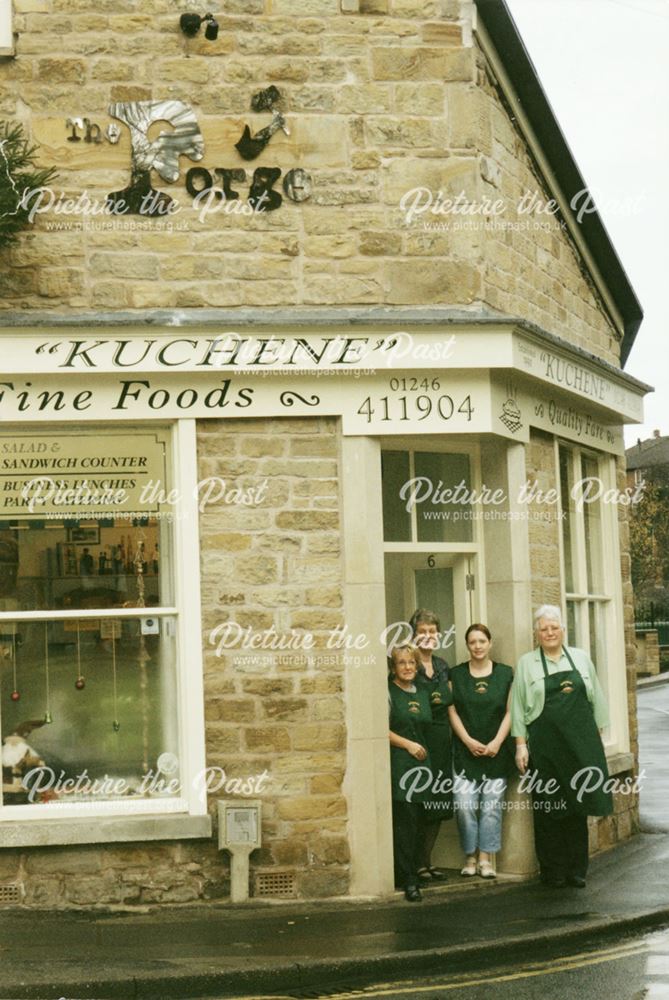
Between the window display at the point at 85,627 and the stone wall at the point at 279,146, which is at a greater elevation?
the stone wall at the point at 279,146

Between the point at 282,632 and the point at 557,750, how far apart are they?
222 cm

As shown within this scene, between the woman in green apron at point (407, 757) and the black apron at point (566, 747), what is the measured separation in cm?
82

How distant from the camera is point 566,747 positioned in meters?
11.5

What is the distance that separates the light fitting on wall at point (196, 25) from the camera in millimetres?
11125

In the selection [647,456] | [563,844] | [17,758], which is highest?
[647,456]

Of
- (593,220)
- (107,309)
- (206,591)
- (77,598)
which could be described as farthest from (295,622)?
(593,220)

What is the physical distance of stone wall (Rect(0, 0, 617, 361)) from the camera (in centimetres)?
1102

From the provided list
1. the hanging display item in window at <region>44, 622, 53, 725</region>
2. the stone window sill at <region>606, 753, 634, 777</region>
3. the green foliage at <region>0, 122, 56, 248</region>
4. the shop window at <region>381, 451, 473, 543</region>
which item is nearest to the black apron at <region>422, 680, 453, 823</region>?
the shop window at <region>381, 451, 473, 543</region>

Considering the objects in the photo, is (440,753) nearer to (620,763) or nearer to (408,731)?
(408,731)

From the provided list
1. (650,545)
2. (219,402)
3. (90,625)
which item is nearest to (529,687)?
(219,402)

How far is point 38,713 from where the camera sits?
429 inches

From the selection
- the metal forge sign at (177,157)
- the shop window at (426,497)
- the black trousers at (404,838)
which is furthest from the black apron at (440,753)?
the metal forge sign at (177,157)

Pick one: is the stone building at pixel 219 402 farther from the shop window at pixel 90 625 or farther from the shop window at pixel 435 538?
the shop window at pixel 435 538

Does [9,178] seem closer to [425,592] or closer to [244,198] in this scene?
[244,198]
